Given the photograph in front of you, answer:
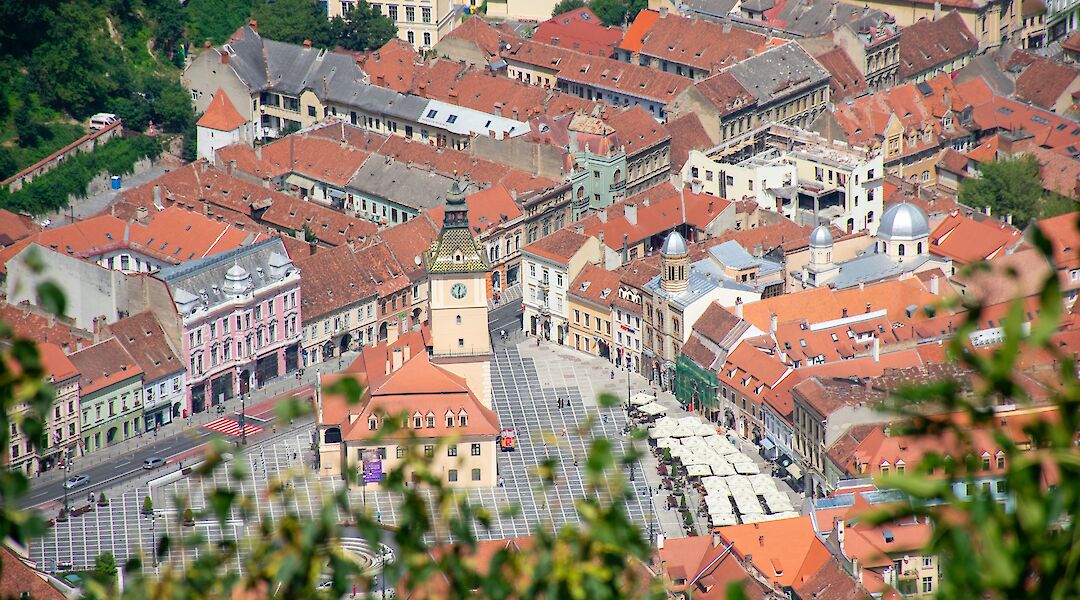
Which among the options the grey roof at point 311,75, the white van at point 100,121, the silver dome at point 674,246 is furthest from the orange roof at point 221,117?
the silver dome at point 674,246

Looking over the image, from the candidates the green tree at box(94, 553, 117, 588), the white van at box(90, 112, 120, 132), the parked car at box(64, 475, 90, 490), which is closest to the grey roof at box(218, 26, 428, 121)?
the white van at box(90, 112, 120, 132)

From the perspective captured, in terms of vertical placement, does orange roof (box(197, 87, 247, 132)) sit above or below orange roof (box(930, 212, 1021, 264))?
above

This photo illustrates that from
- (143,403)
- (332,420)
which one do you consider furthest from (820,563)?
(143,403)

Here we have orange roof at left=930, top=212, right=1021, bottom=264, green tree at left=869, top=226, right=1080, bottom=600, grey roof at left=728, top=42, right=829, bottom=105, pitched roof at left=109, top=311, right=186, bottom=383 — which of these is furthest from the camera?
grey roof at left=728, top=42, right=829, bottom=105

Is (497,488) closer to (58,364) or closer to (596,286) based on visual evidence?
(596,286)

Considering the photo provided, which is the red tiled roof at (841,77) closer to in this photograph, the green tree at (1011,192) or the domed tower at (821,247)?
the green tree at (1011,192)

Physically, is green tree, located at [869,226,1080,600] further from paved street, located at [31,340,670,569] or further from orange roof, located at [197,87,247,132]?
orange roof, located at [197,87,247,132]

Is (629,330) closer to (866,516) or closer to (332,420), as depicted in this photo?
(332,420)
